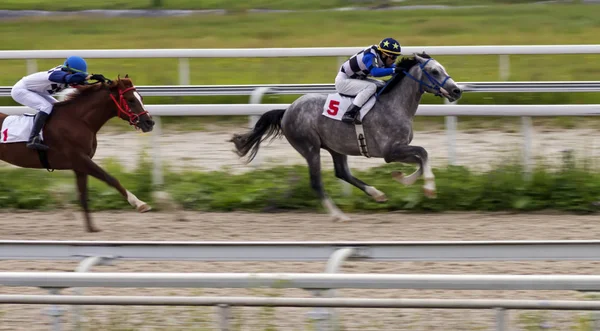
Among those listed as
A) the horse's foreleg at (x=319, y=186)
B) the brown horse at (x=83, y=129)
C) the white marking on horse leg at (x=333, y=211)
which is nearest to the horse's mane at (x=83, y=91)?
the brown horse at (x=83, y=129)

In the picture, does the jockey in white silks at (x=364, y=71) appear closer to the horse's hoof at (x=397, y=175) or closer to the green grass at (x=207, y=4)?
the horse's hoof at (x=397, y=175)

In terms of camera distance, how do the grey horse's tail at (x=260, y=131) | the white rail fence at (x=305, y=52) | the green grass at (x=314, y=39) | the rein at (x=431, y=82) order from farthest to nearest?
the green grass at (x=314, y=39), the white rail fence at (x=305, y=52), the grey horse's tail at (x=260, y=131), the rein at (x=431, y=82)

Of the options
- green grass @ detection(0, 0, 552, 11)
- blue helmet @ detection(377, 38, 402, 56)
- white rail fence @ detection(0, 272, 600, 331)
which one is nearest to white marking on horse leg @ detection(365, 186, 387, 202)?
blue helmet @ detection(377, 38, 402, 56)

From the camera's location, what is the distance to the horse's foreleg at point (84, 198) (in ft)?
25.0

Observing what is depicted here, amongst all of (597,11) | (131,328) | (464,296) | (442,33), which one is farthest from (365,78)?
(597,11)

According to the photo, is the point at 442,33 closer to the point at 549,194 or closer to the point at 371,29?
the point at 371,29

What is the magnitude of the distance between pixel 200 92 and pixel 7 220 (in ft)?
10.2

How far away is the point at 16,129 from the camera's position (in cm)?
777

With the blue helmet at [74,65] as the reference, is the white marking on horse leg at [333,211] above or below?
below

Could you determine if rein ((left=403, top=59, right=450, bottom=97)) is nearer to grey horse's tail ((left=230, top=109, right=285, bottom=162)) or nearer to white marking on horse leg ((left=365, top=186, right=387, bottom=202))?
white marking on horse leg ((left=365, top=186, right=387, bottom=202))

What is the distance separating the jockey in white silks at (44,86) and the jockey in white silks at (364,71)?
6.60ft

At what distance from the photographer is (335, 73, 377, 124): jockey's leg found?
7777mm

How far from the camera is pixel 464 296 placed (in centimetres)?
526

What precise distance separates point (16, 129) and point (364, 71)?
2.78 meters
